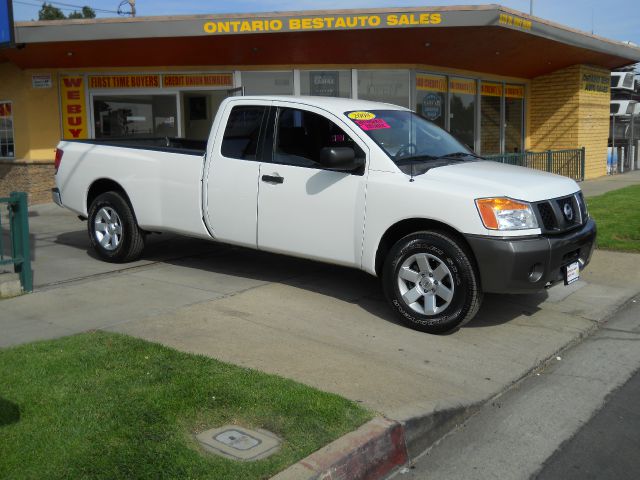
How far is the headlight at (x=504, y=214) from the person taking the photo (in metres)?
5.59

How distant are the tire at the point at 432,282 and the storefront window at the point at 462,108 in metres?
11.1

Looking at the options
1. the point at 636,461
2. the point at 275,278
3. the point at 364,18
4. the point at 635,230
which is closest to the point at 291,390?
the point at 636,461

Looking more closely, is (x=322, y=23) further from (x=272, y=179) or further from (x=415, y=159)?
(x=415, y=159)

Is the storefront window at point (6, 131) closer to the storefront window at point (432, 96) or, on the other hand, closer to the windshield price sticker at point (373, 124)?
the storefront window at point (432, 96)

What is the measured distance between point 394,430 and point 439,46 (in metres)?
11.6

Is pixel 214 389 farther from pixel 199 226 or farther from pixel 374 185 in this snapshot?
pixel 199 226

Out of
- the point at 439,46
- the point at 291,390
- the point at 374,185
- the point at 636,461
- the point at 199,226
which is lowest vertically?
the point at 636,461

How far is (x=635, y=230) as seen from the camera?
10266mm

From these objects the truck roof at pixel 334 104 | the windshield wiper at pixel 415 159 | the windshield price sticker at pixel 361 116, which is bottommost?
the windshield wiper at pixel 415 159

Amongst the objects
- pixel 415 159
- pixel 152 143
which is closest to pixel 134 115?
pixel 152 143

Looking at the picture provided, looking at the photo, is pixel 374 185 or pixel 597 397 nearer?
pixel 597 397

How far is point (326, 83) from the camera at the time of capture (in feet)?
49.3

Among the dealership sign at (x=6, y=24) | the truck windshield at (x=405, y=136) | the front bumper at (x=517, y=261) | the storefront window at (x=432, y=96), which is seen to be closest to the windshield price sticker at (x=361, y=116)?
the truck windshield at (x=405, y=136)

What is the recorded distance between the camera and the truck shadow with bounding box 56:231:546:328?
268 inches
